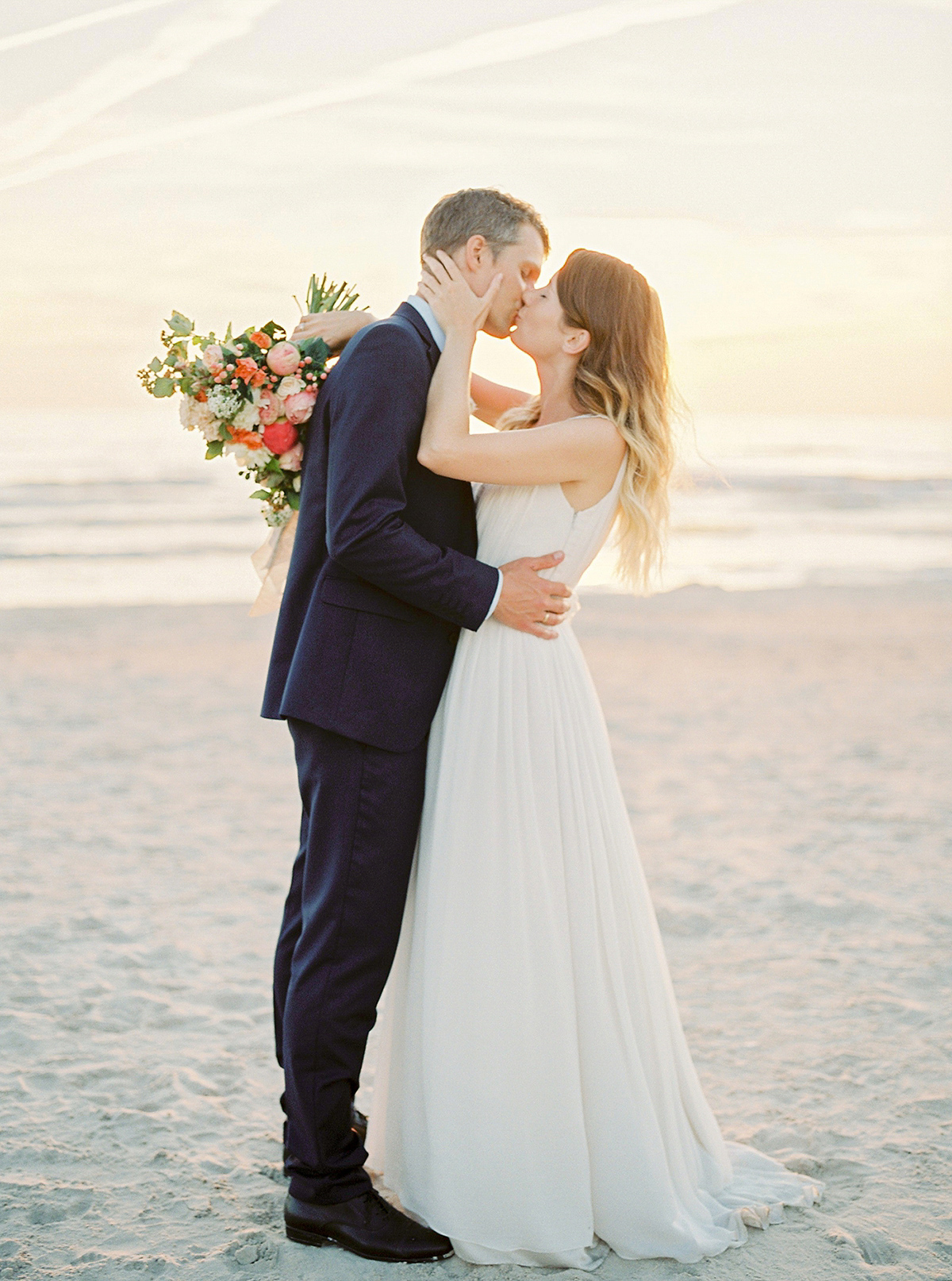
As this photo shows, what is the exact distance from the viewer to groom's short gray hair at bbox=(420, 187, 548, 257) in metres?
3.06

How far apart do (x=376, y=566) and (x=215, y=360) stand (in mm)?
779

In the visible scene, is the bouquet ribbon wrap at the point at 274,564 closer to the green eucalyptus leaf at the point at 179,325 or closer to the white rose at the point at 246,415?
the white rose at the point at 246,415

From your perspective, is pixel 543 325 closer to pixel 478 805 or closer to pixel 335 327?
pixel 335 327

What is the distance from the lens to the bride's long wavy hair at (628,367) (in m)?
3.04

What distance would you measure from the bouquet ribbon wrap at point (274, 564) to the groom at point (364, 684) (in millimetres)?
406

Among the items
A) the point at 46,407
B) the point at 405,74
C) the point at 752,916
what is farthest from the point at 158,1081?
the point at 46,407

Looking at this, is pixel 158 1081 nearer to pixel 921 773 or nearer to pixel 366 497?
pixel 366 497

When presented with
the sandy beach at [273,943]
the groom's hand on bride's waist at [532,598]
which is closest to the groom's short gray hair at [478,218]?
the groom's hand on bride's waist at [532,598]

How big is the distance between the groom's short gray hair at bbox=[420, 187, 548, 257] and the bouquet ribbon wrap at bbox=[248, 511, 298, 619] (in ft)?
2.83

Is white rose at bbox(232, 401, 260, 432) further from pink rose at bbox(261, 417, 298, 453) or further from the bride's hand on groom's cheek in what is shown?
the bride's hand on groom's cheek

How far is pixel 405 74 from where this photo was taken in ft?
42.8

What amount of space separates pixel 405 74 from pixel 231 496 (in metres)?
9.09

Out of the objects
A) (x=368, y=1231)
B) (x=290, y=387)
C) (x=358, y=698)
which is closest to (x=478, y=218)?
(x=290, y=387)

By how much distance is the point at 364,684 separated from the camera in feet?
9.53
